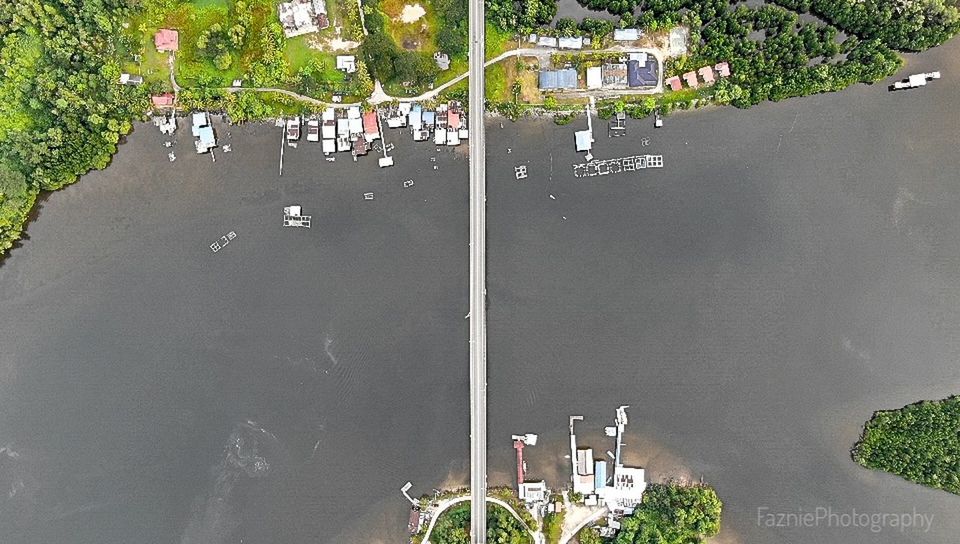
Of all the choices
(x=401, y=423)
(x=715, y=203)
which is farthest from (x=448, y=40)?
(x=401, y=423)

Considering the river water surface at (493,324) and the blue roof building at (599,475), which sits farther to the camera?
the river water surface at (493,324)

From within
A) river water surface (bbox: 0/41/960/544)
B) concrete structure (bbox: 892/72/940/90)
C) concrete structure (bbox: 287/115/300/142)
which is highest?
concrete structure (bbox: 287/115/300/142)

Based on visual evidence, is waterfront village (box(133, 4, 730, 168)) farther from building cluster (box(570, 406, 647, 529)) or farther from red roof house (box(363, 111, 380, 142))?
building cluster (box(570, 406, 647, 529))

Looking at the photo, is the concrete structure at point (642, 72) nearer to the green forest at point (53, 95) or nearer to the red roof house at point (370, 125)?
the red roof house at point (370, 125)

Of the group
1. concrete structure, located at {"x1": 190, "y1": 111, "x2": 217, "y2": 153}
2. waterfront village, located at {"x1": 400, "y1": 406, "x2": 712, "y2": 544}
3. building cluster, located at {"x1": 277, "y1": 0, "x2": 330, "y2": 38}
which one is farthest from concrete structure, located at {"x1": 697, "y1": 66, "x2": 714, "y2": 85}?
concrete structure, located at {"x1": 190, "y1": 111, "x2": 217, "y2": 153}

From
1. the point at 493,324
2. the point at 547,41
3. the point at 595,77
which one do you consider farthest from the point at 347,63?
the point at 493,324

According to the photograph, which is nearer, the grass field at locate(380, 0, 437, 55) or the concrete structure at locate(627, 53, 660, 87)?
the concrete structure at locate(627, 53, 660, 87)

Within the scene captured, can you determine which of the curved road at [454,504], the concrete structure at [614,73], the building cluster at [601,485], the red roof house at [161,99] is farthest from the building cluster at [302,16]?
the curved road at [454,504]
